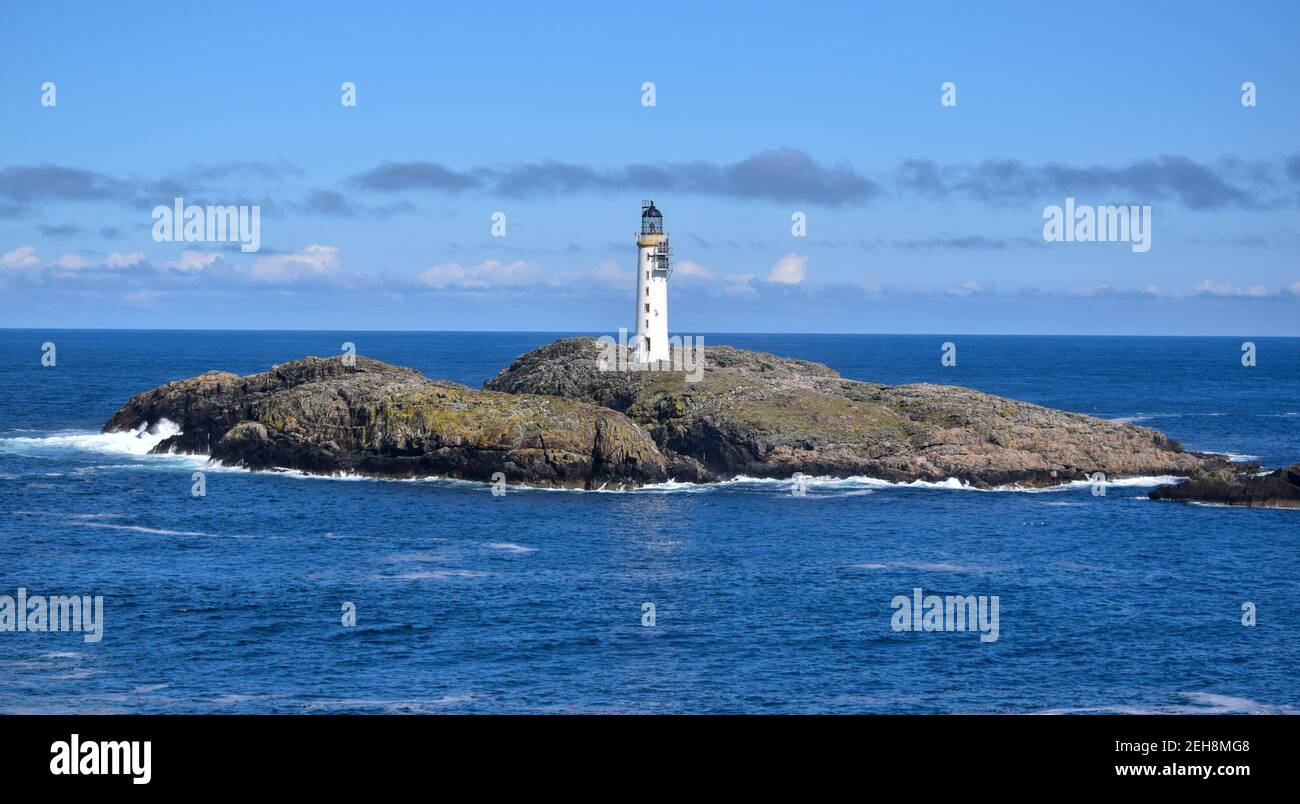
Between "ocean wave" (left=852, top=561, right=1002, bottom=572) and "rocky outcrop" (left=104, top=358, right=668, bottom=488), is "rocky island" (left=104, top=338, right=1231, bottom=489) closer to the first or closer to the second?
"rocky outcrop" (left=104, top=358, right=668, bottom=488)

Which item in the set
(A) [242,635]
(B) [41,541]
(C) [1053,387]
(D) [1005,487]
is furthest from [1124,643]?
(C) [1053,387]

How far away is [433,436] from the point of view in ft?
281

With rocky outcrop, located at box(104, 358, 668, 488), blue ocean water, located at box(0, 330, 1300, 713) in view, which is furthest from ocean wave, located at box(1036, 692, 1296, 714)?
rocky outcrop, located at box(104, 358, 668, 488)

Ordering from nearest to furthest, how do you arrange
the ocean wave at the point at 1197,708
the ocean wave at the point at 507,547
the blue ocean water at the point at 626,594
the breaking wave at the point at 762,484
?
the ocean wave at the point at 1197,708 < the blue ocean water at the point at 626,594 < the ocean wave at the point at 507,547 < the breaking wave at the point at 762,484

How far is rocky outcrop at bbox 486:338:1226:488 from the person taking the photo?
8706 cm

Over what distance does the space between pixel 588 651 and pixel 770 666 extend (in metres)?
6.38

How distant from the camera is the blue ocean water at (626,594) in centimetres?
4081

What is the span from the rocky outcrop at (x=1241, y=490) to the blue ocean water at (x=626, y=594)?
82.4 inches

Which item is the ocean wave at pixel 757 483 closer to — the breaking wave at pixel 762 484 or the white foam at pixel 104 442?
the breaking wave at pixel 762 484

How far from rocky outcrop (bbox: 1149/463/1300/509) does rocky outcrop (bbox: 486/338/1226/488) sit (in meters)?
7.76

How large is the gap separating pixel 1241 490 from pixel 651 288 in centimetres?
4619

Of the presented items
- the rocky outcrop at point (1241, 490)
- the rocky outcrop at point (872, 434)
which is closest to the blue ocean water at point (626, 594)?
the rocky outcrop at point (1241, 490)

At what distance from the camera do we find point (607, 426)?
85062 millimetres

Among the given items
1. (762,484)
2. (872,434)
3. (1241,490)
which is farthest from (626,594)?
(1241,490)
